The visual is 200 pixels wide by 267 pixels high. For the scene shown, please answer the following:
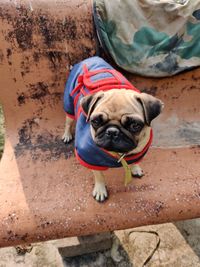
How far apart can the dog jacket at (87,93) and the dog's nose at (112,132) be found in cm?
16

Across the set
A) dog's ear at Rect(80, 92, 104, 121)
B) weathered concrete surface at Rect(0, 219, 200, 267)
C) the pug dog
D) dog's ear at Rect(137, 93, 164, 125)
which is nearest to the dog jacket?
the pug dog

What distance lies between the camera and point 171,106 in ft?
6.84

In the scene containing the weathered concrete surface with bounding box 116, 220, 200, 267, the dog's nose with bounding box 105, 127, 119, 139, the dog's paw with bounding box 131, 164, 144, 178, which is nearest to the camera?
the dog's nose with bounding box 105, 127, 119, 139

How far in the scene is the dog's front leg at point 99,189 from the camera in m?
1.48

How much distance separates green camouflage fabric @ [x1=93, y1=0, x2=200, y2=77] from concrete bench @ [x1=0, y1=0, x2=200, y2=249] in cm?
8

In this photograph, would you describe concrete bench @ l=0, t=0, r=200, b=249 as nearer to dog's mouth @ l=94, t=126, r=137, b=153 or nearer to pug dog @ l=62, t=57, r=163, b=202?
pug dog @ l=62, t=57, r=163, b=202

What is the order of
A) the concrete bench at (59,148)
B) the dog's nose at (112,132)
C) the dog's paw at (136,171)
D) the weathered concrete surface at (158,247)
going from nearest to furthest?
the dog's nose at (112,132)
the concrete bench at (59,148)
the dog's paw at (136,171)
the weathered concrete surface at (158,247)

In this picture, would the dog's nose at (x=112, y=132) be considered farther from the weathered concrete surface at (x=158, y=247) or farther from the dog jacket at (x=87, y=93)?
the weathered concrete surface at (x=158, y=247)

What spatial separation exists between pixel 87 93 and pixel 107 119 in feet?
0.95

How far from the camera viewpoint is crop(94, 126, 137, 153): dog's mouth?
4.15 feet

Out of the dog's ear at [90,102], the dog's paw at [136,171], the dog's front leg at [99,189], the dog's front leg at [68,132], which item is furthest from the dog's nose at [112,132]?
the dog's front leg at [68,132]

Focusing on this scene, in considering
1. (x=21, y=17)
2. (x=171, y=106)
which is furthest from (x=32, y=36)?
(x=171, y=106)

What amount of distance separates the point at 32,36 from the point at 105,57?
43 cm

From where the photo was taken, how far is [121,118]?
1.29 meters
